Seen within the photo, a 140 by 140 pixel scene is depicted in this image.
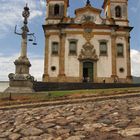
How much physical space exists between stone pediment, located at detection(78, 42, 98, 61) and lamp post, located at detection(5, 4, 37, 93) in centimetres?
1518

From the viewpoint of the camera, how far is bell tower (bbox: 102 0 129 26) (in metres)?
36.9

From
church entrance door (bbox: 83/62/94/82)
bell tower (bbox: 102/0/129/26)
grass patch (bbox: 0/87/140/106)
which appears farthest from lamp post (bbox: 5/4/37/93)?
bell tower (bbox: 102/0/129/26)

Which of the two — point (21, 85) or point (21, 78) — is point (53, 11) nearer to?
point (21, 78)

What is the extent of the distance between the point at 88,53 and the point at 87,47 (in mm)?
797

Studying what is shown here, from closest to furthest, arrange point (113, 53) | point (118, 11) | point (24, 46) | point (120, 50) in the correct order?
point (24, 46)
point (113, 53)
point (120, 50)
point (118, 11)

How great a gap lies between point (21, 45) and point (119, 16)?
20.7 metres

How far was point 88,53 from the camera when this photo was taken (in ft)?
115

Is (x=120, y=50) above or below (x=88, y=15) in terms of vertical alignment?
below

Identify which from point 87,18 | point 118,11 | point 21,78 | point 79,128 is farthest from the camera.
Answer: point 118,11

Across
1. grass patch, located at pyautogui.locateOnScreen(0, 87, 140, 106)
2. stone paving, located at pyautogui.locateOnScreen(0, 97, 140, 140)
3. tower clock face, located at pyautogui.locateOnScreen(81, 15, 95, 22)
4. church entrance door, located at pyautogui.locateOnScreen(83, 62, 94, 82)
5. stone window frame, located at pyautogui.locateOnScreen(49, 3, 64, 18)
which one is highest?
stone window frame, located at pyautogui.locateOnScreen(49, 3, 64, 18)

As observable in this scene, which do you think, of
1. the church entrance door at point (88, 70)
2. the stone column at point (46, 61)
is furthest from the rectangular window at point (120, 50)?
the stone column at point (46, 61)

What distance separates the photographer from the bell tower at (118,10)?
121ft

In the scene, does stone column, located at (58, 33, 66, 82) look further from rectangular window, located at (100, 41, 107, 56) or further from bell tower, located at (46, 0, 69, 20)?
rectangular window, located at (100, 41, 107, 56)

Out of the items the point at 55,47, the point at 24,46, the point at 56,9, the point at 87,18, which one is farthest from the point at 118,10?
the point at 24,46
